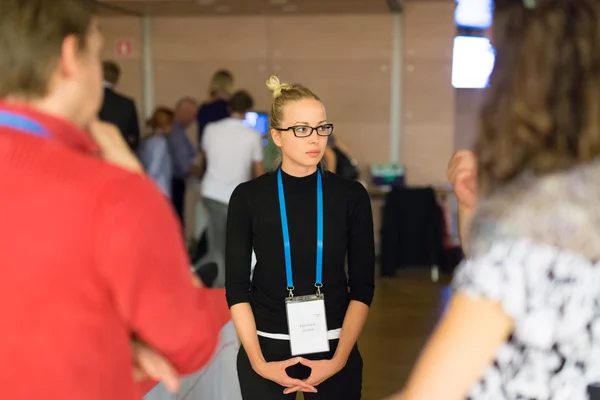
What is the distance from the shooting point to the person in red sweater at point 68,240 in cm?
95

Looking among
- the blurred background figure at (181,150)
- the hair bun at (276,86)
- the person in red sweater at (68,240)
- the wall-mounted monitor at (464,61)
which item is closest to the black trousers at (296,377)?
the hair bun at (276,86)

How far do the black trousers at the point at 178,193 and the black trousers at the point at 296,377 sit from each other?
5201 millimetres

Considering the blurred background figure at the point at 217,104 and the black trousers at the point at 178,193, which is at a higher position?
the blurred background figure at the point at 217,104

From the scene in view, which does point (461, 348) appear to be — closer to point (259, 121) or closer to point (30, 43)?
point (30, 43)

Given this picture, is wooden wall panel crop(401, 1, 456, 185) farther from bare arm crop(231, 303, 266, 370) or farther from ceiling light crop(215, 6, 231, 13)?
bare arm crop(231, 303, 266, 370)

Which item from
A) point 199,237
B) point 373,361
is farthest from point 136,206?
point 199,237

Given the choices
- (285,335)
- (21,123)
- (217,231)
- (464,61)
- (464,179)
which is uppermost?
(464,61)

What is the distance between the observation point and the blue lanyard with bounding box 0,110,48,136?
982mm

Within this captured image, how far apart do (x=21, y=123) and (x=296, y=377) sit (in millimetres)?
1299

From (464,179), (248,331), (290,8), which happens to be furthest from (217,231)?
(464,179)

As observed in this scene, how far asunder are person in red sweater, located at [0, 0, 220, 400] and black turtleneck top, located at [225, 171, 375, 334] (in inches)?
39.7

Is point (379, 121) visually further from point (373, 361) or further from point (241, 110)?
point (373, 361)

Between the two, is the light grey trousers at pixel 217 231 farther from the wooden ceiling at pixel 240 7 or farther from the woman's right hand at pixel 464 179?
the woman's right hand at pixel 464 179

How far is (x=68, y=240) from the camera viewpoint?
0.95 metres
